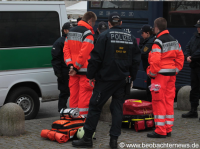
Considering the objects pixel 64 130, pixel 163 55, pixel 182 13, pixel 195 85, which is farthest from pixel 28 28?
pixel 182 13

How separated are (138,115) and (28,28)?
3022 mm

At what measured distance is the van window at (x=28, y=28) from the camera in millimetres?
7110

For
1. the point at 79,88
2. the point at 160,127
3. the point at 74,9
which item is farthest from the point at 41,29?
Answer: the point at 74,9

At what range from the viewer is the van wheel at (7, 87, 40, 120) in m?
7.28

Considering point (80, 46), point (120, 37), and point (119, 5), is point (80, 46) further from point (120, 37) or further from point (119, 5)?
point (119, 5)

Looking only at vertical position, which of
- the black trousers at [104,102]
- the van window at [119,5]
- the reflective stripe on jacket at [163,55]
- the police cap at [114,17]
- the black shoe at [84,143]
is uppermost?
the van window at [119,5]

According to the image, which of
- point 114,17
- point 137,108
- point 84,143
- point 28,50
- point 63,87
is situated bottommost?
point 84,143

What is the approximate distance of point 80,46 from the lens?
6086mm

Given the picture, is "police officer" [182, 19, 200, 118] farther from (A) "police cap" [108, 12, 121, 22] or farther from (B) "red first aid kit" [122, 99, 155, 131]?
(A) "police cap" [108, 12, 121, 22]

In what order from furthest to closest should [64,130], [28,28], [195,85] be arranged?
1. [28,28]
2. [195,85]
3. [64,130]

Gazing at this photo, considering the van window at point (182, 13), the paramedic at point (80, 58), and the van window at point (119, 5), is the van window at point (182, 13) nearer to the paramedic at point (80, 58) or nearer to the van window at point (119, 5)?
the van window at point (119, 5)

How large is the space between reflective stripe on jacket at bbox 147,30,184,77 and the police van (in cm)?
274

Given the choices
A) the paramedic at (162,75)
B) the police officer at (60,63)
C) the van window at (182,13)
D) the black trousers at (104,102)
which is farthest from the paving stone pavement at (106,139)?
the van window at (182,13)

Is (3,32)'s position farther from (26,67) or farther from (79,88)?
(79,88)
